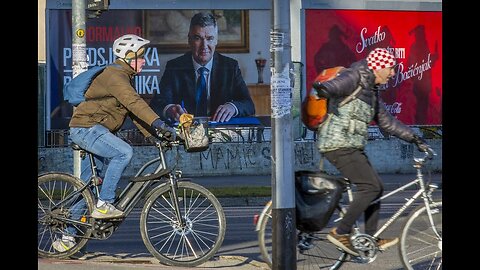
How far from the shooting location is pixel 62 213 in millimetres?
8820

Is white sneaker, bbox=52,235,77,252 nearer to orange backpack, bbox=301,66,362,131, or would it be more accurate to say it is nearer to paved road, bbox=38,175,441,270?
paved road, bbox=38,175,441,270

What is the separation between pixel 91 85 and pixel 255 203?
10.3 metres

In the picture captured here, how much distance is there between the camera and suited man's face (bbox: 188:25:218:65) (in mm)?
27656

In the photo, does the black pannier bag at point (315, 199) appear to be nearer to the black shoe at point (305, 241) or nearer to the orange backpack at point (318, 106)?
the black shoe at point (305, 241)

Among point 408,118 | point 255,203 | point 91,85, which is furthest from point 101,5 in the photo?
point 408,118

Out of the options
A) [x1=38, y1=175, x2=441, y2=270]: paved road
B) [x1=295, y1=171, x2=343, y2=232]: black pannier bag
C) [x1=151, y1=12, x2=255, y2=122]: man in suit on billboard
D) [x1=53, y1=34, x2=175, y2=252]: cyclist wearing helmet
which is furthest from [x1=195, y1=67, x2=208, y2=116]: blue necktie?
[x1=295, y1=171, x2=343, y2=232]: black pannier bag

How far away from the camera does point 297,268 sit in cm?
815

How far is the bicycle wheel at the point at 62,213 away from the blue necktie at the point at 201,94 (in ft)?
61.1

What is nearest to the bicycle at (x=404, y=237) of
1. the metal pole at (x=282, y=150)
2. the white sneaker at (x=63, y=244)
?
the metal pole at (x=282, y=150)

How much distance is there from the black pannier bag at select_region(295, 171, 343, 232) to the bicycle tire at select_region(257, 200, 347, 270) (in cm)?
14

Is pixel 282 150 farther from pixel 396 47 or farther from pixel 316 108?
pixel 396 47

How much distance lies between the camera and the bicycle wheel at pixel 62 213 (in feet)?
28.7
